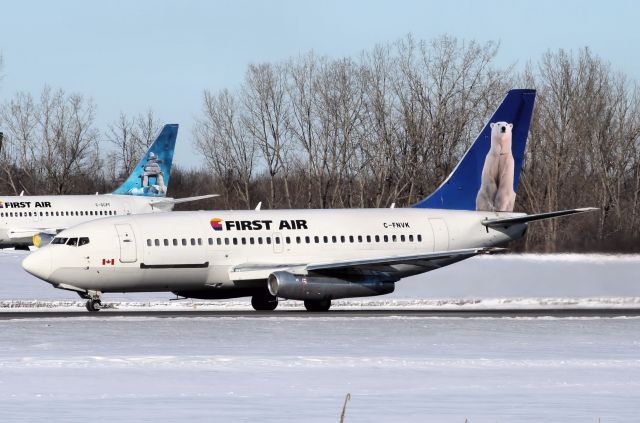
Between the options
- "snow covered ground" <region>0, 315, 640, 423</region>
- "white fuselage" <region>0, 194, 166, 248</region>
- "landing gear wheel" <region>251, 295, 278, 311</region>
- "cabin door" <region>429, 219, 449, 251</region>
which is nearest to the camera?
"snow covered ground" <region>0, 315, 640, 423</region>

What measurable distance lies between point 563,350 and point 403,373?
19.0 feet

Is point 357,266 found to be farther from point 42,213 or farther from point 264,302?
point 42,213

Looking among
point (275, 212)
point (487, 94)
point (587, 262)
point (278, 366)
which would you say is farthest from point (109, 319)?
point (487, 94)

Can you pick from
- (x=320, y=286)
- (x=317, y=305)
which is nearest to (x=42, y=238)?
(x=317, y=305)

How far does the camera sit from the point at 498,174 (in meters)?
49.0

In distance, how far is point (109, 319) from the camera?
127ft

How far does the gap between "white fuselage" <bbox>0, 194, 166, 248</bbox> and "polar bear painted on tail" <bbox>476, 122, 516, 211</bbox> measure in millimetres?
42373

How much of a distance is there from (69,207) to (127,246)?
4861cm

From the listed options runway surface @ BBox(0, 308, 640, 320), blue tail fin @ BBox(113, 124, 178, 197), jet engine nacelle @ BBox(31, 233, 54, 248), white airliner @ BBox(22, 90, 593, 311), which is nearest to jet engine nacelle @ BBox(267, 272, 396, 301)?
white airliner @ BBox(22, 90, 593, 311)

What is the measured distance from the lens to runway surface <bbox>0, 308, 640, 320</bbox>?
132 feet

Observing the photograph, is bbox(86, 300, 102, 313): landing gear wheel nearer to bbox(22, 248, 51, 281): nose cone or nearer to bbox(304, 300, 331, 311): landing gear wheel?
bbox(22, 248, 51, 281): nose cone

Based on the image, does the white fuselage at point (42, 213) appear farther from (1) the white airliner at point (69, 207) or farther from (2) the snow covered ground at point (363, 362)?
(2) the snow covered ground at point (363, 362)

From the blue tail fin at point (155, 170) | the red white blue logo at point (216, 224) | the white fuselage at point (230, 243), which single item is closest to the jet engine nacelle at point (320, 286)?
the white fuselage at point (230, 243)

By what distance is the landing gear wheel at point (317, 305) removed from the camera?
4334cm
